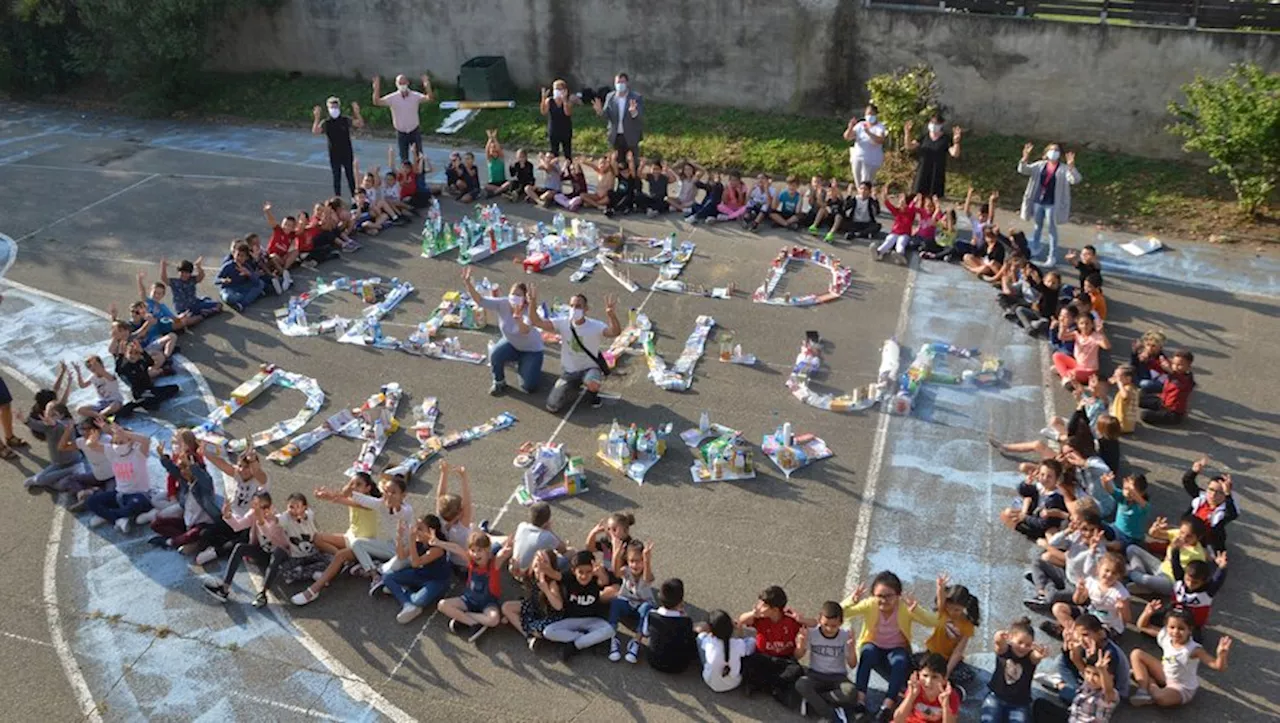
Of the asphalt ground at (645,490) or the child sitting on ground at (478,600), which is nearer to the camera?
the asphalt ground at (645,490)

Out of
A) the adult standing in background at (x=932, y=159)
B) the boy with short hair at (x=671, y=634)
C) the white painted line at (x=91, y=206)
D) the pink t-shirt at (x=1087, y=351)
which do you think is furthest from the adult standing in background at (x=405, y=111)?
the boy with short hair at (x=671, y=634)

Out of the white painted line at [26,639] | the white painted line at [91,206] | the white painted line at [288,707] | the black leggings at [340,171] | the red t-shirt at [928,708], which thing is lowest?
the white painted line at [288,707]

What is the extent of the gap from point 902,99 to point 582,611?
1416 centimetres

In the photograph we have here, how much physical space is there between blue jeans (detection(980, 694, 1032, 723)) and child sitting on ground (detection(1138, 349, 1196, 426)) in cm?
580

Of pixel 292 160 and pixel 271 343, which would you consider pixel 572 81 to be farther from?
pixel 271 343

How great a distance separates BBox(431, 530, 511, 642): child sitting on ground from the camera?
10.4m

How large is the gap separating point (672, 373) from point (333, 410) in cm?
451

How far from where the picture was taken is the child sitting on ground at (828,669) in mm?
9289

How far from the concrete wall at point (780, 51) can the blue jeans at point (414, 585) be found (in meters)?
16.3

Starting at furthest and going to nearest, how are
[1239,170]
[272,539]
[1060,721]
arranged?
[1239,170] < [272,539] < [1060,721]

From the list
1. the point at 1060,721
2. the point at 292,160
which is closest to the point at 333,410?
the point at 1060,721

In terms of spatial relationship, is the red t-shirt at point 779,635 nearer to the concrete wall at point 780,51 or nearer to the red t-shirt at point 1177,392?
the red t-shirt at point 1177,392

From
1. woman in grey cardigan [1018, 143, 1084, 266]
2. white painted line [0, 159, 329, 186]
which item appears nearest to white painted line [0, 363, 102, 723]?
white painted line [0, 159, 329, 186]

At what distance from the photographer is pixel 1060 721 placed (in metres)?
9.00
